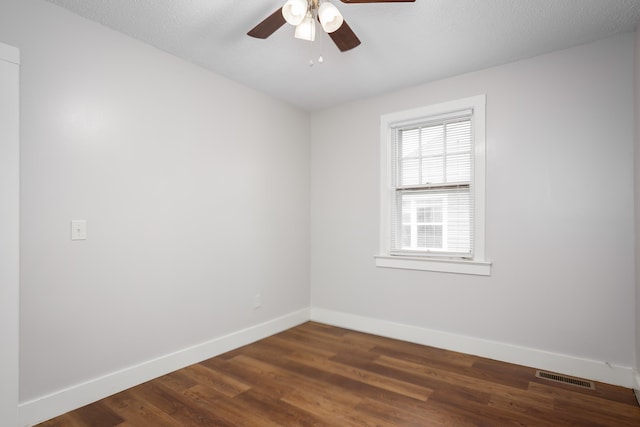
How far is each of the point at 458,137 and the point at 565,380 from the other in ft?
7.16

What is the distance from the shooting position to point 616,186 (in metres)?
2.55

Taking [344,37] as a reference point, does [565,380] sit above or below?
below

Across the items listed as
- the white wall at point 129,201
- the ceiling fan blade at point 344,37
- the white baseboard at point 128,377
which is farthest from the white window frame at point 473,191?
the white baseboard at point 128,377

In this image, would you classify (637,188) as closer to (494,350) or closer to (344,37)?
(494,350)

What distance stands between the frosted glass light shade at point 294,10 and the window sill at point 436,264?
2.43 metres

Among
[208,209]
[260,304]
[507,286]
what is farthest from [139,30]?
[507,286]

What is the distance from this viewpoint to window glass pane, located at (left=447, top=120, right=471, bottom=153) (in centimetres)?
326

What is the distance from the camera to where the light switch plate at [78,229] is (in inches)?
88.4

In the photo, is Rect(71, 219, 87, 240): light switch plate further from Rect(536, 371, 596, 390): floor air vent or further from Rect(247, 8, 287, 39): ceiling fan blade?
A: Rect(536, 371, 596, 390): floor air vent

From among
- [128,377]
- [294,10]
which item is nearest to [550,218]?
[294,10]

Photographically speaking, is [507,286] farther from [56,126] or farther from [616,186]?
[56,126]

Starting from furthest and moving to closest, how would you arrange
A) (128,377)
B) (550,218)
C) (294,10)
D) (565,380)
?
(550,218)
(565,380)
(128,377)
(294,10)

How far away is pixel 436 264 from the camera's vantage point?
331 cm

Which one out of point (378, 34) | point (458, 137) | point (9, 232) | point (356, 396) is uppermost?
point (378, 34)
